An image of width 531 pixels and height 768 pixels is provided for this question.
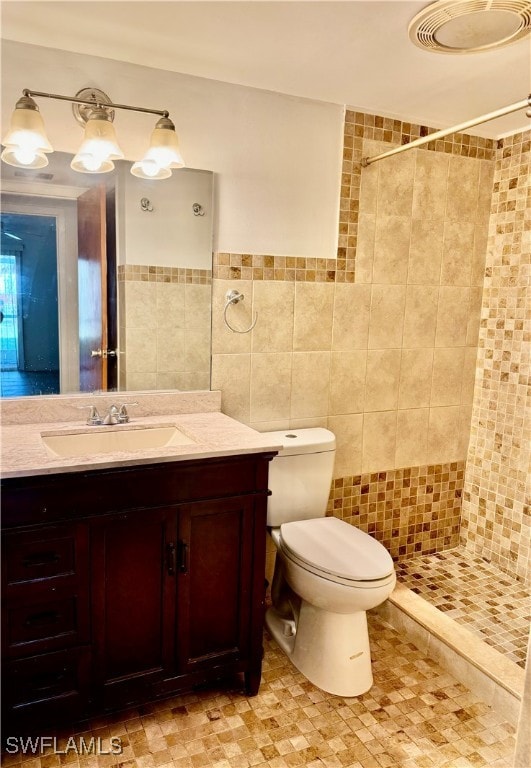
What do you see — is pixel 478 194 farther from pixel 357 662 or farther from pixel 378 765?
pixel 378 765

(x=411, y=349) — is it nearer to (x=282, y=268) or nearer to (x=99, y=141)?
(x=282, y=268)

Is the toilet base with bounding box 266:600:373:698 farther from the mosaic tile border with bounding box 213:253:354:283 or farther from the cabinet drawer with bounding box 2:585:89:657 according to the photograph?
the mosaic tile border with bounding box 213:253:354:283

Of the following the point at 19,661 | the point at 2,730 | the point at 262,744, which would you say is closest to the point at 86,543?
the point at 19,661

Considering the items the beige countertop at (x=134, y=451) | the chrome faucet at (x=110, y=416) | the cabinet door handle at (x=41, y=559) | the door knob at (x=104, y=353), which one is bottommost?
the cabinet door handle at (x=41, y=559)

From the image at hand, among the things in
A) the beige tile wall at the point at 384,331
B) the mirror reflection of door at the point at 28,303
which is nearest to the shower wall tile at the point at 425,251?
the beige tile wall at the point at 384,331

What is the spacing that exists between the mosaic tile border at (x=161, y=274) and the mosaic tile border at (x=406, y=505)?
3.73 ft

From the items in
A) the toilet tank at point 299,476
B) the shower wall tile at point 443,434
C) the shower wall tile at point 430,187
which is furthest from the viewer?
the shower wall tile at point 443,434

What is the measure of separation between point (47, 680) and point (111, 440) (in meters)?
0.74

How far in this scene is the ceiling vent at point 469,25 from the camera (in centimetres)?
152

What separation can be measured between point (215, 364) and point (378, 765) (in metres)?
1.47

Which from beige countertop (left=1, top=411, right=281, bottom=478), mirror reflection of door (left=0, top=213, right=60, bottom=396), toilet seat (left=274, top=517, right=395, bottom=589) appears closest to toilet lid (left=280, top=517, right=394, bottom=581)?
toilet seat (left=274, top=517, right=395, bottom=589)

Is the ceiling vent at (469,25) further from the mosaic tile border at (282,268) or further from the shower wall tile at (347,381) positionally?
the shower wall tile at (347,381)

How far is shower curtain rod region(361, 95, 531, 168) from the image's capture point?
69.3 inches

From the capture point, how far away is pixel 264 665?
2.15 meters
